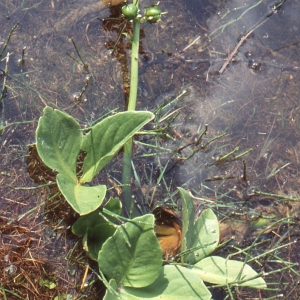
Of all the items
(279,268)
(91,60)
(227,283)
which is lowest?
(279,268)

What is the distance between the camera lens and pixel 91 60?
2.51m

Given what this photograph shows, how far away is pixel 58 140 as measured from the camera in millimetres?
2025

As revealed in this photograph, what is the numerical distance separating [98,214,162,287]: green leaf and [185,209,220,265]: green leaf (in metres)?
0.27

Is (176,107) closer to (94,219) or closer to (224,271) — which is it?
(94,219)

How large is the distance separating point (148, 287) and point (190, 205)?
1.27 ft

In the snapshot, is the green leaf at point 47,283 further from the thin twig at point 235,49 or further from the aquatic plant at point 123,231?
the thin twig at point 235,49

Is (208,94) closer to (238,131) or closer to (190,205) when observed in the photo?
(238,131)

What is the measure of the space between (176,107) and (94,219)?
728 millimetres

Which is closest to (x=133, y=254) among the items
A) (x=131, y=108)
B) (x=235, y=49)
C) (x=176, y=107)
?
(x=131, y=108)

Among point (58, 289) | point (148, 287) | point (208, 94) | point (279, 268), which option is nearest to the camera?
point (148, 287)

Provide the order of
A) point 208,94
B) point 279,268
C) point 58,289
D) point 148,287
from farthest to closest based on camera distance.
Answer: point 208,94 < point 279,268 < point 58,289 < point 148,287

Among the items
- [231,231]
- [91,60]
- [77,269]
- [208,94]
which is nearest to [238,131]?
[208,94]

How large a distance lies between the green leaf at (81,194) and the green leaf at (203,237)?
1.57 feet

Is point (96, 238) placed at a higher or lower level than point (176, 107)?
lower
